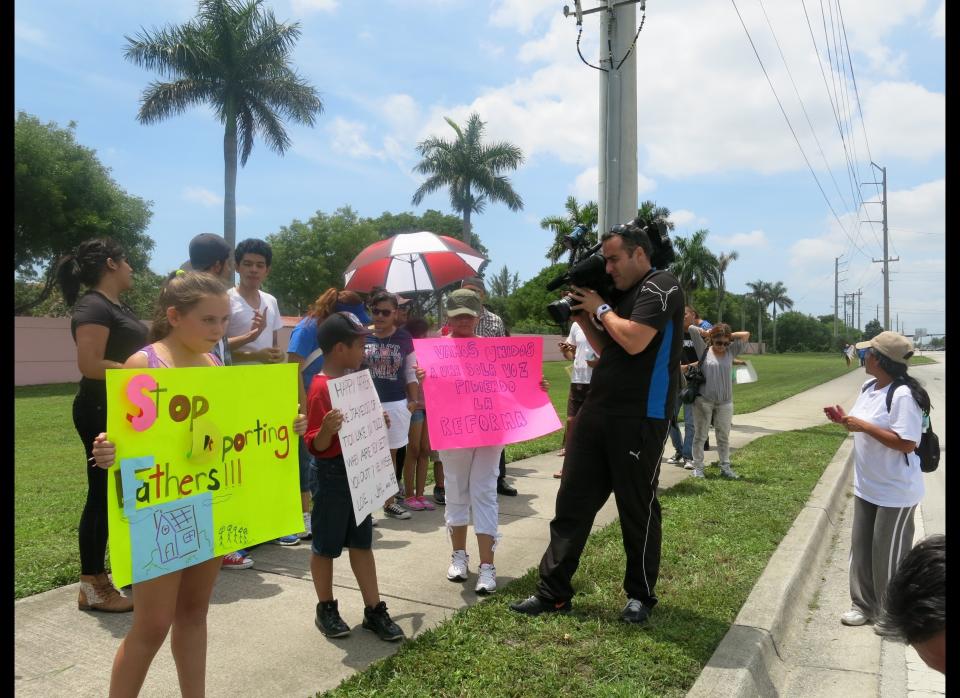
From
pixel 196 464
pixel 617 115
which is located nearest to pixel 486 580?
pixel 196 464

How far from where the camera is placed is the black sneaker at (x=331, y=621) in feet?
11.4

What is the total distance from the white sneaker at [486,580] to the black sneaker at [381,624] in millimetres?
691

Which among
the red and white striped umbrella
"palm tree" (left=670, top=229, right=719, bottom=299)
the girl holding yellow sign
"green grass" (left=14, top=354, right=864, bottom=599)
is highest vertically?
"palm tree" (left=670, top=229, right=719, bottom=299)

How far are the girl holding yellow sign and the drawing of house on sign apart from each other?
79mm

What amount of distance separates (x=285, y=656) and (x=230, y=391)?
1.36 m

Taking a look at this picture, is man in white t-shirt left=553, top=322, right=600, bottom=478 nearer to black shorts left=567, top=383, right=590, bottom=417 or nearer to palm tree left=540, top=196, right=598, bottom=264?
black shorts left=567, top=383, right=590, bottom=417

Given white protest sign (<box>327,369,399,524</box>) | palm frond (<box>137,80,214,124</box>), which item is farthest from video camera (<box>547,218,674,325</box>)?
palm frond (<box>137,80,214,124</box>)

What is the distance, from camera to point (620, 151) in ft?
22.5

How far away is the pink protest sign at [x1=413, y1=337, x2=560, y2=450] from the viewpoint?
4.38m

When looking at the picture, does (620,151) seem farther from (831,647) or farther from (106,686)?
(106,686)

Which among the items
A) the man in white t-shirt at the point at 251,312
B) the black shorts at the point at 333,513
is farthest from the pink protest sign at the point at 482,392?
the man in white t-shirt at the point at 251,312

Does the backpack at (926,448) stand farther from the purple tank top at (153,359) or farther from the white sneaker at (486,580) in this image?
the purple tank top at (153,359)

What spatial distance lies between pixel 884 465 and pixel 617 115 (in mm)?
4169

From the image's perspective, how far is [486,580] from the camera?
4141 millimetres
